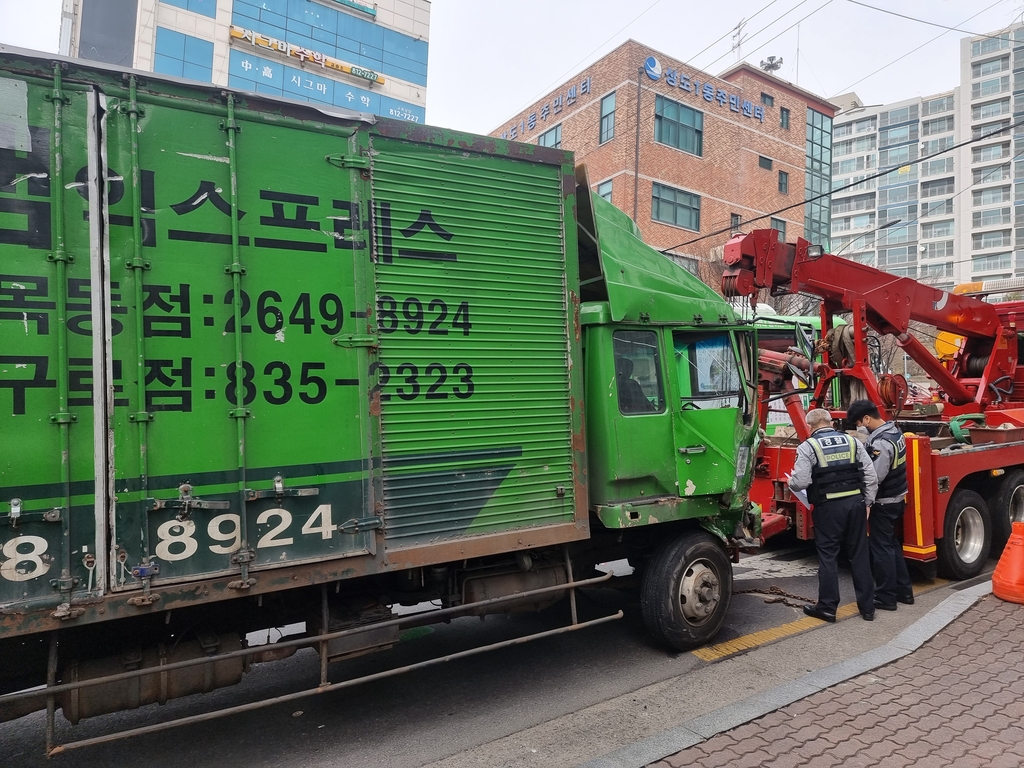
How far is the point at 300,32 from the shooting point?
869 inches

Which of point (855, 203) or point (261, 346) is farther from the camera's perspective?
point (855, 203)

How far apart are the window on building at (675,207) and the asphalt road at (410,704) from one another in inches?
878

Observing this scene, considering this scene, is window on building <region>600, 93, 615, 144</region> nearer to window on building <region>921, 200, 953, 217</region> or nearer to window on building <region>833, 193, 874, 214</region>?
window on building <region>921, 200, 953, 217</region>

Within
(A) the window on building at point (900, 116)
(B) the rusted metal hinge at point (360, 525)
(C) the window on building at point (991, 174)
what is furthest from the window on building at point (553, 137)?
(A) the window on building at point (900, 116)

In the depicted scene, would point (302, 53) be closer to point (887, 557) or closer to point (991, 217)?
point (887, 557)

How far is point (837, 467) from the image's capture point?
533cm

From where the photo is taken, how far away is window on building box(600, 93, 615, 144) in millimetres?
25344

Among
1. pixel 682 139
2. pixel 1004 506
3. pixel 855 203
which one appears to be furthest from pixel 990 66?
pixel 1004 506

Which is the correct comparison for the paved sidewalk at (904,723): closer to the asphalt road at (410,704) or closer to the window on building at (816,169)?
the asphalt road at (410,704)

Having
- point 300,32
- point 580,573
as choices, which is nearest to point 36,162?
point 580,573

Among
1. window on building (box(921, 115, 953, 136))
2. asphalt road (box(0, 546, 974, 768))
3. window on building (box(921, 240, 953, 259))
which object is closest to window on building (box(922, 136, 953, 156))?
window on building (box(921, 115, 953, 136))

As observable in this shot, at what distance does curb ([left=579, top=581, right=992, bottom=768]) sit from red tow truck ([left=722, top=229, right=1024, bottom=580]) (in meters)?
1.23

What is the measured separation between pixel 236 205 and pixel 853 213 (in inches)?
3278

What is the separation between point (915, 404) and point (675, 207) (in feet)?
64.3
